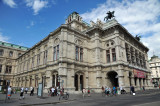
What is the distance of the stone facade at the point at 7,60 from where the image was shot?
50500 millimetres

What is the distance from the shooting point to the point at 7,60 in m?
52.4

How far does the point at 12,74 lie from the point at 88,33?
142 ft

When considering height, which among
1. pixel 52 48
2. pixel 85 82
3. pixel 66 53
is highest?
pixel 52 48

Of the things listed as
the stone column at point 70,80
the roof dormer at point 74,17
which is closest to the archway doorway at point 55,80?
the stone column at point 70,80

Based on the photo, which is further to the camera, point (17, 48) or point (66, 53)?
point (17, 48)

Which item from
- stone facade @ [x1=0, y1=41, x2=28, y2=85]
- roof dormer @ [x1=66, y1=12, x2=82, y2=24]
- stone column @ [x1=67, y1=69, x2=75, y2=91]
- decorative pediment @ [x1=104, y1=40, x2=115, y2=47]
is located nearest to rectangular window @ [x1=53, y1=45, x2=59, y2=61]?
stone column @ [x1=67, y1=69, x2=75, y2=91]

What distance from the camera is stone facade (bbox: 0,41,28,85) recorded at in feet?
166

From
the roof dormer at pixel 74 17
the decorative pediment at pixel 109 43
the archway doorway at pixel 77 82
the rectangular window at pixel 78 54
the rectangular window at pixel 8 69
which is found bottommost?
the archway doorway at pixel 77 82

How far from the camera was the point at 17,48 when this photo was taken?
56.8 metres

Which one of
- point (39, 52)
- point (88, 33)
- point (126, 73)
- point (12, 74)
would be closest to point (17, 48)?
point (12, 74)

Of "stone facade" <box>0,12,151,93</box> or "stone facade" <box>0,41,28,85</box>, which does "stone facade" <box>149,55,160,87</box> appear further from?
"stone facade" <box>0,41,28,85</box>

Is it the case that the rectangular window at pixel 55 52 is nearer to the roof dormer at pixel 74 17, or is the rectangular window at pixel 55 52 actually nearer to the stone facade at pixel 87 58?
the stone facade at pixel 87 58

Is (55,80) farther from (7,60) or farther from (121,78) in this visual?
(7,60)

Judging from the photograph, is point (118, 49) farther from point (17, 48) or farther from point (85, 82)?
point (17, 48)
